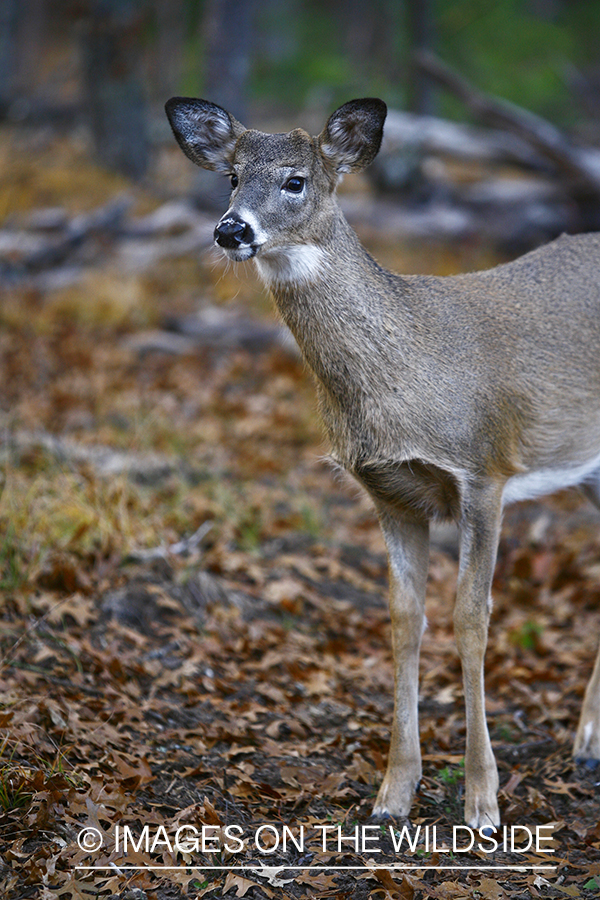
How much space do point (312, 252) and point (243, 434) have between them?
15.6 ft

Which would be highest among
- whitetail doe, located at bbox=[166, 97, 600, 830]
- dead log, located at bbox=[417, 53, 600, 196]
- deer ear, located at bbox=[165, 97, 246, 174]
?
dead log, located at bbox=[417, 53, 600, 196]

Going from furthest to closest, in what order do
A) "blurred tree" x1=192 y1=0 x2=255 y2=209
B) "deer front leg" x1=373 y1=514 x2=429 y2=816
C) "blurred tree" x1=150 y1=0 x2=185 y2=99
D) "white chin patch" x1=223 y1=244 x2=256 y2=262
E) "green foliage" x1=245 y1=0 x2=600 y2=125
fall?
"blurred tree" x1=150 y1=0 x2=185 y2=99
"green foliage" x1=245 y1=0 x2=600 y2=125
"blurred tree" x1=192 y1=0 x2=255 y2=209
"deer front leg" x1=373 y1=514 x2=429 y2=816
"white chin patch" x1=223 y1=244 x2=256 y2=262

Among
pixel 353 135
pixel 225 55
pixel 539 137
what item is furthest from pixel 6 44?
pixel 353 135

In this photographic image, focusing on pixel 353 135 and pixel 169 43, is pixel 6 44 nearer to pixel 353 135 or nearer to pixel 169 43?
pixel 169 43

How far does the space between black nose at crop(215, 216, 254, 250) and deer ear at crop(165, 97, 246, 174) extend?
85 cm

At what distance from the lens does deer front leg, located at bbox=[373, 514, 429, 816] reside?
418cm

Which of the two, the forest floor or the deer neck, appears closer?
the forest floor

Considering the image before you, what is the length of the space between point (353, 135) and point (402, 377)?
1194 millimetres

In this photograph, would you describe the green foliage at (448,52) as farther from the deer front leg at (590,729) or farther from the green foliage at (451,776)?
the green foliage at (451,776)

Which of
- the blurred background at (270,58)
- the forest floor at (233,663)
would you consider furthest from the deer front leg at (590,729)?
the blurred background at (270,58)

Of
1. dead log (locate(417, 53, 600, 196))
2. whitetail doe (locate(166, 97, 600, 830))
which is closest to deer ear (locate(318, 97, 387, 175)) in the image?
whitetail doe (locate(166, 97, 600, 830))

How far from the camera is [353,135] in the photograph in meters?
4.26

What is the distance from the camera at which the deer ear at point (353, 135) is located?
4.15m

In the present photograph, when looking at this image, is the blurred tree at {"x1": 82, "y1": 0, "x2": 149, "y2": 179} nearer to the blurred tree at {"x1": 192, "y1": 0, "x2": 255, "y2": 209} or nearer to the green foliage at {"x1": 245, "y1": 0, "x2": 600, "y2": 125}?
the blurred tree at {"x1": 192, "y1": 0, "x2": 255, "y2": 209}
